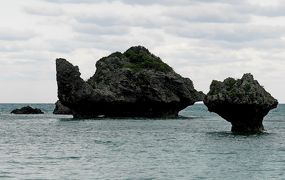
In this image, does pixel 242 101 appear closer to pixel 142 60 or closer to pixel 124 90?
pixel 124 90

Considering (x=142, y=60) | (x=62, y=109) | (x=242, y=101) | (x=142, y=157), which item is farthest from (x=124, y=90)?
(x=142, y=157)

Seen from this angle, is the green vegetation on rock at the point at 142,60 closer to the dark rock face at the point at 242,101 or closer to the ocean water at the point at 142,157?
the dark rock face at the point at 242,101

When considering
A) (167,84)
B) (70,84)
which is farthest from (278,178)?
(167,84)

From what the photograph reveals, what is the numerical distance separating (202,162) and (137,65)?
9009cm

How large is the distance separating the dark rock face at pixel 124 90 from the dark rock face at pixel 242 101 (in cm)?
4951

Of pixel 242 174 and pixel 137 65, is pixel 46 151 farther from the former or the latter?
pixel 137 65

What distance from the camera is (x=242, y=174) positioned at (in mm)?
39406

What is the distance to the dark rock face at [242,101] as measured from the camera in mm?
69375

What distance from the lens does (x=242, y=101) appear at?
69125mm

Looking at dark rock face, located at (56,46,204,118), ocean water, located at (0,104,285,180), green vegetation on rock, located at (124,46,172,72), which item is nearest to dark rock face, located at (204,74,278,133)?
ocean water, located at (0,104,285,180)

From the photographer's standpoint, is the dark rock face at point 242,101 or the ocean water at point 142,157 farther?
the dark rock face at point 242,101

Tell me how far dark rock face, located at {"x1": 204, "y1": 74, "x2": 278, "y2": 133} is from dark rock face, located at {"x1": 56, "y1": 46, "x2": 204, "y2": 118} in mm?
49513

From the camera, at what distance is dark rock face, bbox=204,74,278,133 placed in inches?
2731

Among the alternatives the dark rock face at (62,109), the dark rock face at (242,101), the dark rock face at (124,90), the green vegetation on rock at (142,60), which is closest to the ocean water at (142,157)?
the dark rock face at (242,101)
